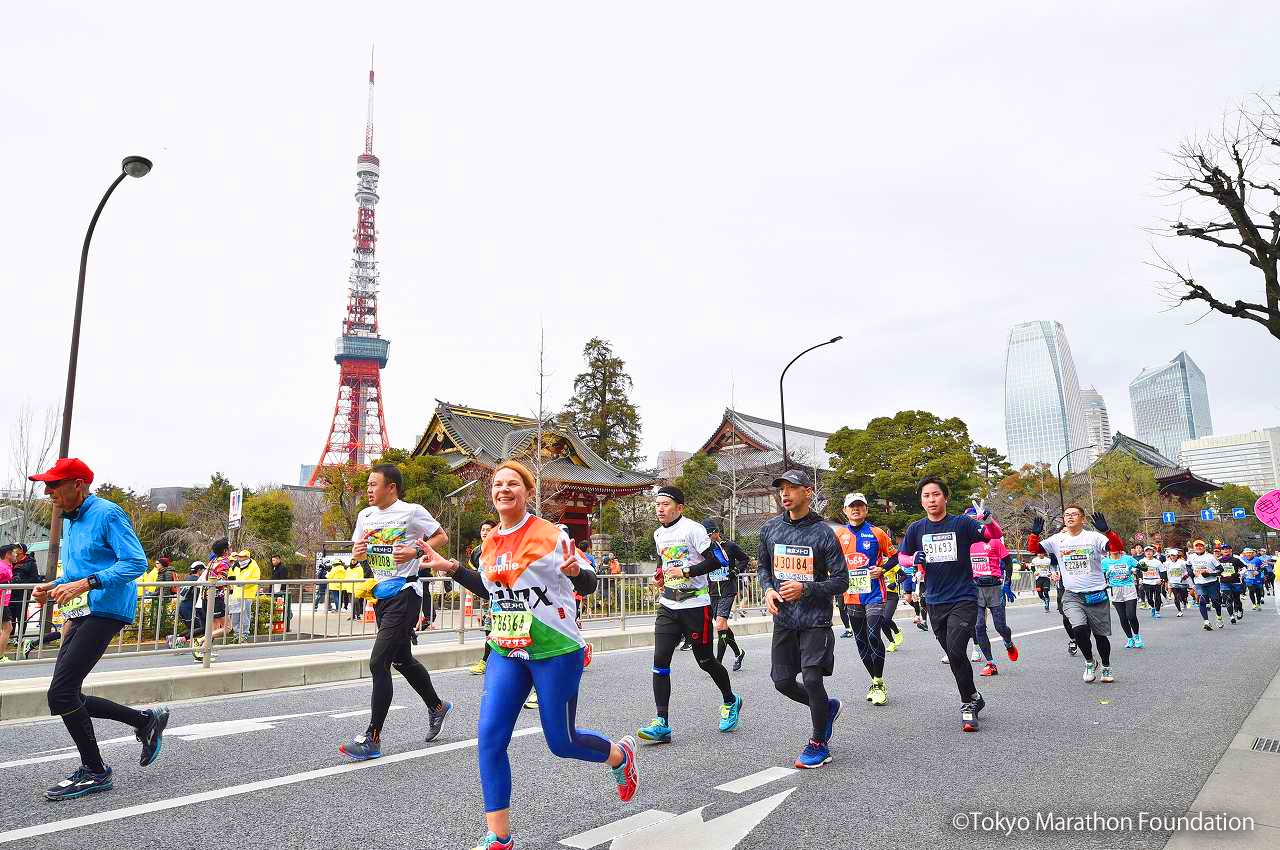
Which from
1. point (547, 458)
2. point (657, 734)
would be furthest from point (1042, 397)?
point (657, 734)

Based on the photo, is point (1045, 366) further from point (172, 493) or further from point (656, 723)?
point (656, 723)

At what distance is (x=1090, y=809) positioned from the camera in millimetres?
4094

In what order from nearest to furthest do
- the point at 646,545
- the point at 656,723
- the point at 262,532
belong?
the point at 656,723
the point at 262,532
the point at 646,545

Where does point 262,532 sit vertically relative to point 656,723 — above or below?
above

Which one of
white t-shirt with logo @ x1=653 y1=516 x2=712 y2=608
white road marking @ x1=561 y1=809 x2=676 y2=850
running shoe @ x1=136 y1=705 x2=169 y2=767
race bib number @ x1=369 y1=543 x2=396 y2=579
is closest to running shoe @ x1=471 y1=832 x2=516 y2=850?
white road marking @ x1=561 y1=809 x2=676 y2=850

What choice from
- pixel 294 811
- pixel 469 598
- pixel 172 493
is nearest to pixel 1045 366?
pixel 172 493

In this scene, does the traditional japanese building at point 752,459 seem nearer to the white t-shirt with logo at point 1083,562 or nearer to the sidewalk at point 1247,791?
the white t-shirt with logo at point 1083,562

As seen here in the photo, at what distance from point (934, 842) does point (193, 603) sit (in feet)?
32.8

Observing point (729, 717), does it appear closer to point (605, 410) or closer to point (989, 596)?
point (989, 596)

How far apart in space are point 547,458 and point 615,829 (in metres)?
33.6

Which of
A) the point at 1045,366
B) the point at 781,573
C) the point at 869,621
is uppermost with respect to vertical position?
the point at 1045,366

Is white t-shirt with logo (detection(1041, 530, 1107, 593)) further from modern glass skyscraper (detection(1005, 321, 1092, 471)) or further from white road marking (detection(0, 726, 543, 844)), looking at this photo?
modern glass skyscraper (detection(1005, 321, 1092, 471))

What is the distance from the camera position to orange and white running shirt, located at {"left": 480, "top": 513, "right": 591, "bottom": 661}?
353 centimetres

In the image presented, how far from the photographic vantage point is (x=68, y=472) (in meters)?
4.63
